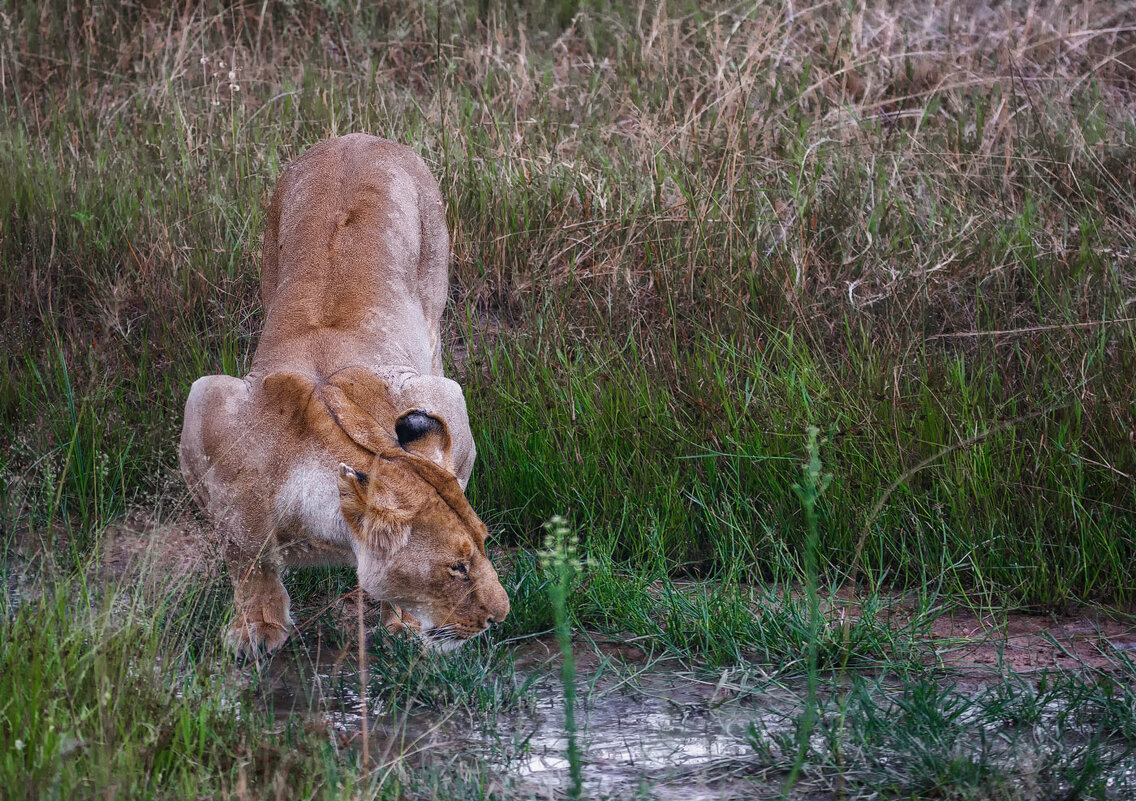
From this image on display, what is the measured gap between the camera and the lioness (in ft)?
11.9

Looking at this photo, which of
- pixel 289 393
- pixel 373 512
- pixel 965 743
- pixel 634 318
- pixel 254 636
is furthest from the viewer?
pixel 634 318

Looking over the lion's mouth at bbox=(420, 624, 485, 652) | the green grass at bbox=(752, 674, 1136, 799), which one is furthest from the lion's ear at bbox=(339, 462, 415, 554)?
the green grass at bbox=(752, 674, 1136, 799)

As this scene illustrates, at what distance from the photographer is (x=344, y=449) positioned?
3.73 meters

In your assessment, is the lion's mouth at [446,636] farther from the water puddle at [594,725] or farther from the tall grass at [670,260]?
the tall grass at [670,260]

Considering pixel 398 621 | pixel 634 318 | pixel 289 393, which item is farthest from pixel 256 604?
pixel 634 318

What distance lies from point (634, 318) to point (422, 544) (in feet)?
9.32

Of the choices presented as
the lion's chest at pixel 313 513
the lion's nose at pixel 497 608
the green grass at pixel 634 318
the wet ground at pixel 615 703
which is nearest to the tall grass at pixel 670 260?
the green grass at pixel 634 318

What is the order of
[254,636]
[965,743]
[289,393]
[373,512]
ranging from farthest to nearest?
1. [254,636]
2. [289,393]
3. [373,512]
4. [965,743]

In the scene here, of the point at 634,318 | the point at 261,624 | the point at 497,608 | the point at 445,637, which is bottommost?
the point at 261,624

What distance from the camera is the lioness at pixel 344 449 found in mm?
3637

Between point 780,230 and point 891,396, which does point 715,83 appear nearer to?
point 780,230

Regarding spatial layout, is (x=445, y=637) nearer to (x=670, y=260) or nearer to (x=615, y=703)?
(x=615, y=703)

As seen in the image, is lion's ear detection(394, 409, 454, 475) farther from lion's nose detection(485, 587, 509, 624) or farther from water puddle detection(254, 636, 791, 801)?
water puddle detection(254, 636, 791, 801)

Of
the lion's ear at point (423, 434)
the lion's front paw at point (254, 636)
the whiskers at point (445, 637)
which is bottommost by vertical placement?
the lion's front paw at point (254, 636)
